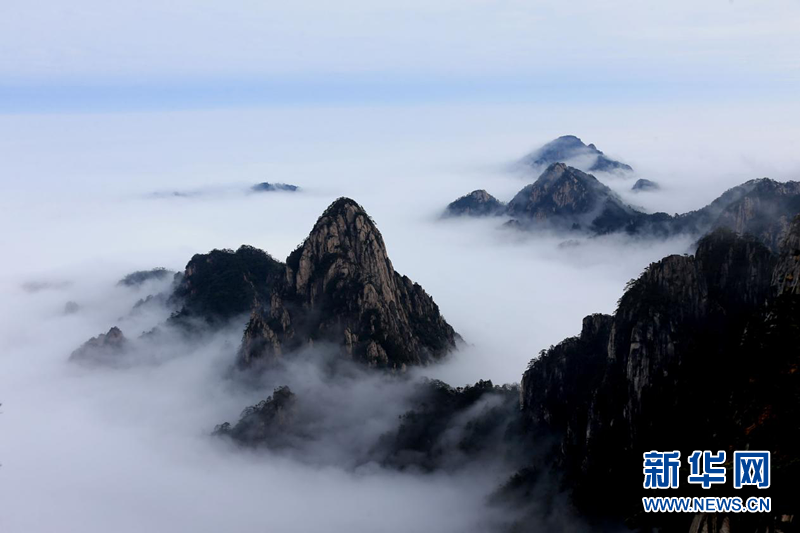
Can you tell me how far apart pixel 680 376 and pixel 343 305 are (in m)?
75.7

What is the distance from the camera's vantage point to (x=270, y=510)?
321ft

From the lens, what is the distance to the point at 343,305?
12812 cm

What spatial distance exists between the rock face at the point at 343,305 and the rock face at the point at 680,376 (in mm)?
40655

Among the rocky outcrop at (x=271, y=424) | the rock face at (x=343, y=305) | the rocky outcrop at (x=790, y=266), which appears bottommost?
the rocky outcrop at (x=271, y=424)

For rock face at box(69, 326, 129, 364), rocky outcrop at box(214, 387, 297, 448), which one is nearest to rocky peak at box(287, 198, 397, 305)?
rocky outcrop at box(214, 387, 297, 448)

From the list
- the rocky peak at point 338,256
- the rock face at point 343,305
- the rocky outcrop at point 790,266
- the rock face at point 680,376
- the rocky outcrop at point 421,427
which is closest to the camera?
the rock face at point 680,376

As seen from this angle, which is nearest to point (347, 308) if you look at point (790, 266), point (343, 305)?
point (343, 305)

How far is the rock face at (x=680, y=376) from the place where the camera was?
45281 mm

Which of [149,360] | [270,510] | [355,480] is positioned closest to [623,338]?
[355,480]

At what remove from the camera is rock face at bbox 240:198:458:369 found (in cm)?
12672

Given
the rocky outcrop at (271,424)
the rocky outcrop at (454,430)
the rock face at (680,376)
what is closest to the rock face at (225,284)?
the rocky outcrop at (271,424)

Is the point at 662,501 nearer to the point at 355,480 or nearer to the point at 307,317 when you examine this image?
the point at 355,480

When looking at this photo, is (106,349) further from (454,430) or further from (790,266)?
(790,266)

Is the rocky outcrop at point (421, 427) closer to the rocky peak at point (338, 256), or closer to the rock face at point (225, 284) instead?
the rocky peak at point (338, 256)
